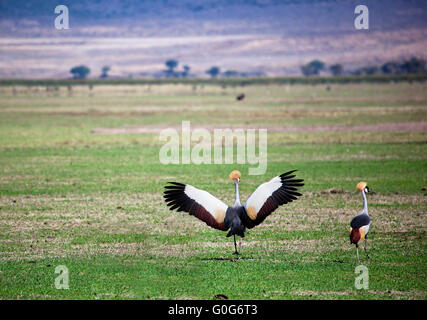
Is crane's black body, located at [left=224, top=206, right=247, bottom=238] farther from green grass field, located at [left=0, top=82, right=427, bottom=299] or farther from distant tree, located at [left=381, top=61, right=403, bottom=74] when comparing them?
distant tree, located at [left=381, top=61, right=403, bottom=74]

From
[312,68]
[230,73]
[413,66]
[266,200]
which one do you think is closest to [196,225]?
[266,200]

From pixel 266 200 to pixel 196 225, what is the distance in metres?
4.20

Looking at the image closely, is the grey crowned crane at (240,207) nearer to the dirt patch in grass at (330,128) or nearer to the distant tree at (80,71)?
the dirt patch in grass at (330,128)

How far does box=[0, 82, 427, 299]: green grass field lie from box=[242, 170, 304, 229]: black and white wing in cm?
86

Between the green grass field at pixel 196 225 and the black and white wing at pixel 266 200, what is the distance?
855mm

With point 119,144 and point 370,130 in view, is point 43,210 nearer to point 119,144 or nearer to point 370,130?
point 119,144

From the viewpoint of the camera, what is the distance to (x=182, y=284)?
1033cm

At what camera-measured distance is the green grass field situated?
1033 cm

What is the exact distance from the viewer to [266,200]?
11188mm
